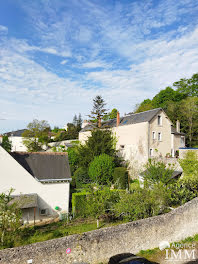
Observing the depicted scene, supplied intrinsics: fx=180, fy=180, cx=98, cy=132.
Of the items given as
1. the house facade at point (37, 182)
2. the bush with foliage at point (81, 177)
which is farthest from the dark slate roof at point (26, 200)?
the bush with foliage at point (81, 177)

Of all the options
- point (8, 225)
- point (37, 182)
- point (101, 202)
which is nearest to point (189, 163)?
point (101, 202)

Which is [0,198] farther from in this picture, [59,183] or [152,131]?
[152,131]

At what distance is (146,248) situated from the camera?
29.4 feet

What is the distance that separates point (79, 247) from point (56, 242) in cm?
101

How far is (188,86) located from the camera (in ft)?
140

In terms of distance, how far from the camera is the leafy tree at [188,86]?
41.4 metres

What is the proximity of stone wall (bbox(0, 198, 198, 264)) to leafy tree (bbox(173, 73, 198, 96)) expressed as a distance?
37339 millimetres

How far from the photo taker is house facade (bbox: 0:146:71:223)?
48.8 ft

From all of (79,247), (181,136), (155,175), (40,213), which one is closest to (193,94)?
(181,136)

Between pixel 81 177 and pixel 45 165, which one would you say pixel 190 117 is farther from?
pixel 45 165

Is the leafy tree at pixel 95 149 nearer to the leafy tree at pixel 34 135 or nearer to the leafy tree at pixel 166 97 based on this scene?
the leafy tree at pixel 34 135

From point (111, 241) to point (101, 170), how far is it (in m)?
14.8

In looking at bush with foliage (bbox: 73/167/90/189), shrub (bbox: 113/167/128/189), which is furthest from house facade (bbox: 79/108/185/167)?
bush with foliage (bbox: 73/167/90/189)

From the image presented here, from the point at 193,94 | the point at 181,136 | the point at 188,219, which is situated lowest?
the point at 188,219
